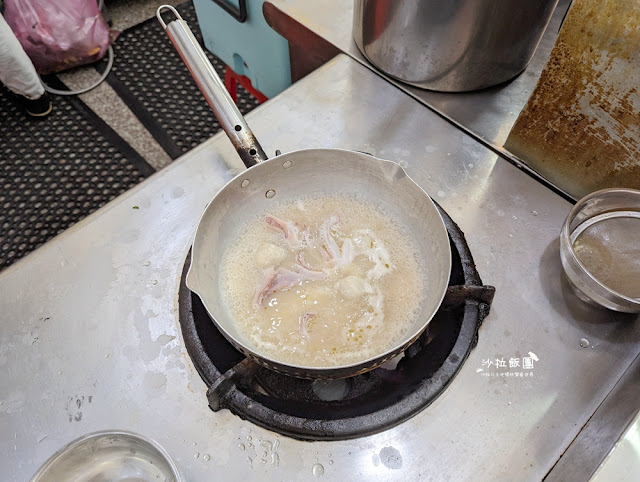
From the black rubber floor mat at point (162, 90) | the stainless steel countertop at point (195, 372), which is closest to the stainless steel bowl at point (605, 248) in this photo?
the stainless steel countertop at point (195, 372)

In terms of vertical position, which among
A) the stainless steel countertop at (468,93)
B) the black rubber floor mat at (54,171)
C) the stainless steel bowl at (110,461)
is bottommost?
the black rubber floor mat at (54,171)

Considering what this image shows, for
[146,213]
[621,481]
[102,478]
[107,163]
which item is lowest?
[107,163]

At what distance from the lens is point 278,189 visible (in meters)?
0.91

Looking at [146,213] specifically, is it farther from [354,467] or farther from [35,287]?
[354,467]

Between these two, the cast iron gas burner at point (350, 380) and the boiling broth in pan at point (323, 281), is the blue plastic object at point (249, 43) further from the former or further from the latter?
the cast iron gas burner at point (350, 380)

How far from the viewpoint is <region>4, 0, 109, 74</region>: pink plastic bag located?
6.69 feet

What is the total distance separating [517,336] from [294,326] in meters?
0.38

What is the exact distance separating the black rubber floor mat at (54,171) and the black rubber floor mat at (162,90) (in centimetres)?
17

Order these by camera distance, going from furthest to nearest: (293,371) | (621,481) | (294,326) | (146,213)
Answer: (146,213)
(294,326)
(293,371)
(621,481)

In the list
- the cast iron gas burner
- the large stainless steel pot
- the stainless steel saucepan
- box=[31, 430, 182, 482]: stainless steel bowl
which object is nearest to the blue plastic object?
the large stainless steel pot

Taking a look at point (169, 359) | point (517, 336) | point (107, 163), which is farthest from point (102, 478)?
point (107, 163)

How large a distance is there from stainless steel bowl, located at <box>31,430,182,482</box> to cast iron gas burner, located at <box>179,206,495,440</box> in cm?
10

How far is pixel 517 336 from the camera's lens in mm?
772

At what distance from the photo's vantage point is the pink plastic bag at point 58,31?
2039mm
